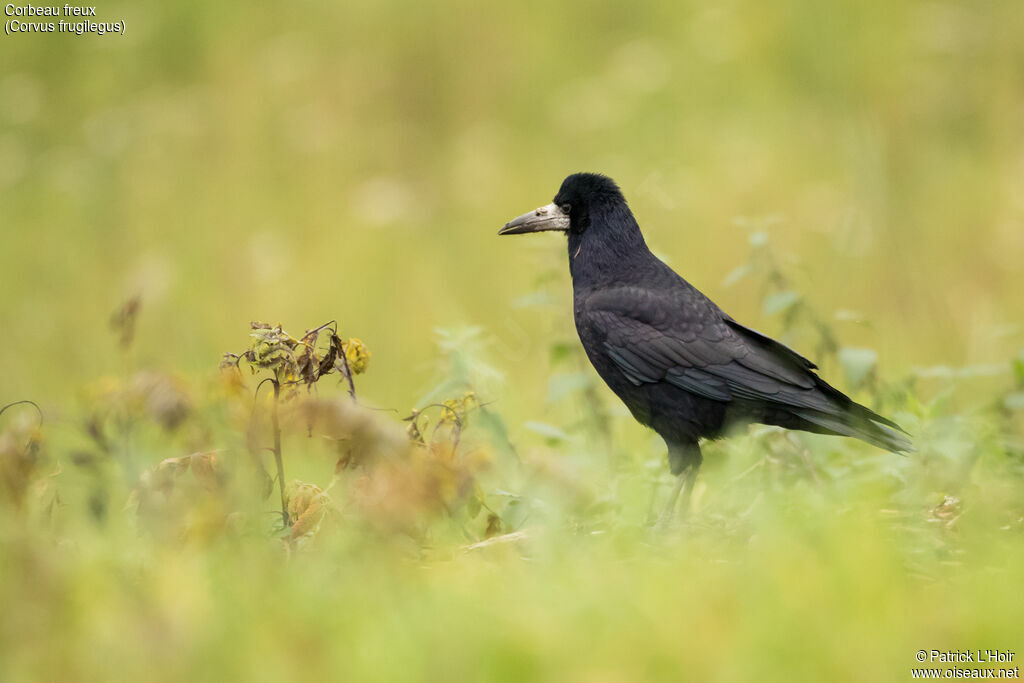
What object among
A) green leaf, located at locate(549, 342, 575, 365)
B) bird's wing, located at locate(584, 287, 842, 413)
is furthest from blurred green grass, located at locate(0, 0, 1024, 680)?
bird's wing, located at locate(584, 287, 842, 413)

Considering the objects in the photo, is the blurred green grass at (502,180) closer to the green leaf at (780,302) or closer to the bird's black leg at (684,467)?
the bird's black leg at (684,467)

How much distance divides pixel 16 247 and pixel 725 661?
652cm

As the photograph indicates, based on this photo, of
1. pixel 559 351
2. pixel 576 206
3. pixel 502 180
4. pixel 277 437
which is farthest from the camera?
pixel 502 180

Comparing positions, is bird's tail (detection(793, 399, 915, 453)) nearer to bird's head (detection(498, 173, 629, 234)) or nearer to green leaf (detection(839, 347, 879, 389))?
green leaf (detection(839, 347, 879, 389))

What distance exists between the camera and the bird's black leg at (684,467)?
3550 mm

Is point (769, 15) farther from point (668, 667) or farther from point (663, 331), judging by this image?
A: point (668, 667)

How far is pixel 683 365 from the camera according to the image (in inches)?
149

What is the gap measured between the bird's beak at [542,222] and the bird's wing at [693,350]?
474 millimetres

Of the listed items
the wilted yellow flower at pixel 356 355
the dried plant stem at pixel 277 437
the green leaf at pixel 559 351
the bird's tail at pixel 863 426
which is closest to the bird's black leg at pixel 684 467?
the bird's tail at pixel 863 426

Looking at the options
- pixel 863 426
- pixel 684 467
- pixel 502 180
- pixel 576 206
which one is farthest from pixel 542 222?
pixel 502 180

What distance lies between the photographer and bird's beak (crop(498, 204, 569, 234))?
14.3 feet

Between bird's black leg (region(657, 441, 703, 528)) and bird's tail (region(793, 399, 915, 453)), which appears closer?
bird's tail (region(793, 399, 915, 453))

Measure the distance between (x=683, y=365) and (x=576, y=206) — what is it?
0.88 m

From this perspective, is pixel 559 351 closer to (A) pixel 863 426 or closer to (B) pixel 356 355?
(A) pixel 863 426
